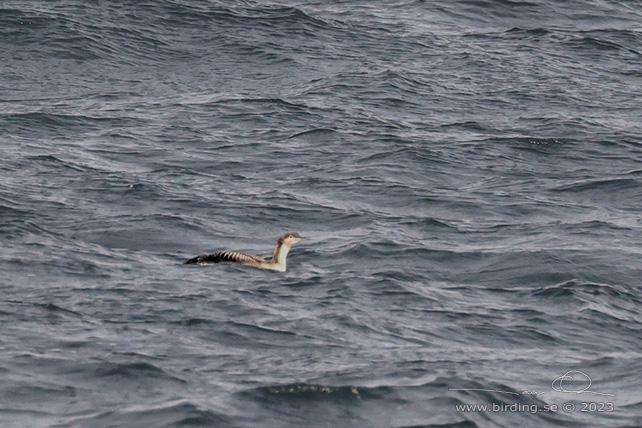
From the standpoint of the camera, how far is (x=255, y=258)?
14898mm

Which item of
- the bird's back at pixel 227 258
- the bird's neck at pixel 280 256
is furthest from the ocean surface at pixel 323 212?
the bird's neck at pixel 280 256

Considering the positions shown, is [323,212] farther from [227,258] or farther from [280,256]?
[227,258]

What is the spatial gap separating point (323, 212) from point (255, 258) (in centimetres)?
348

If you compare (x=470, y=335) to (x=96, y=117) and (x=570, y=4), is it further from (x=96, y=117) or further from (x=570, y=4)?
(x=570, y=4)

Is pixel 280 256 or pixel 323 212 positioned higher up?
pixel 280 256

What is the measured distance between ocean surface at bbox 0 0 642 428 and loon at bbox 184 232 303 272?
13 centimetres

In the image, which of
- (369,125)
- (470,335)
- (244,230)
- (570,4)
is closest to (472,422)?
(470,335)

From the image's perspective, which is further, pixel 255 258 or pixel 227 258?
pixel 255 258

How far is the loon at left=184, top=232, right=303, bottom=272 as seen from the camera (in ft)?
48.1

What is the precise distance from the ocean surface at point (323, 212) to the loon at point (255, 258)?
13 centimetres

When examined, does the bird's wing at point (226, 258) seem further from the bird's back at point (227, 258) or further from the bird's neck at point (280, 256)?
the bird's neck at point (280, 256)

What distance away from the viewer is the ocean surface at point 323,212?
38.1 ft

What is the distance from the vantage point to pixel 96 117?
74.1ft

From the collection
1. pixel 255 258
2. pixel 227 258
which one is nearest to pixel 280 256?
pixel 255 258
